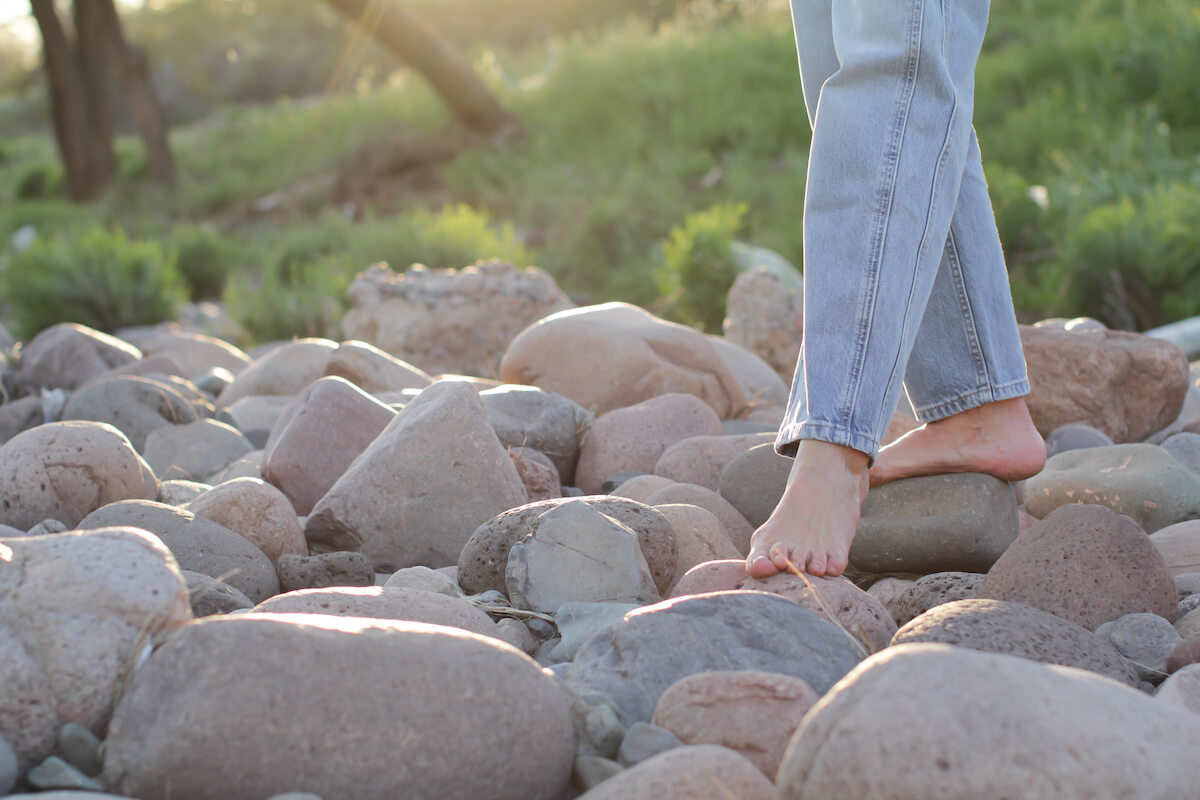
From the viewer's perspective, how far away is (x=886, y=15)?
1.74 m

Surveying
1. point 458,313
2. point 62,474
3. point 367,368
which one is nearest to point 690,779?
point 62,474

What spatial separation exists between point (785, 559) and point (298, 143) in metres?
13.7

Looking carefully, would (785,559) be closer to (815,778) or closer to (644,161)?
(815,778)

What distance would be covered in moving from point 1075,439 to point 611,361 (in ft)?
4.47

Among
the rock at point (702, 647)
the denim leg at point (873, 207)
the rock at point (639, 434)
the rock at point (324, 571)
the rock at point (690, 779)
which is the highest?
the denim leg at point (873, 207)

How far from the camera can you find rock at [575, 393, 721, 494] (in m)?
2.81

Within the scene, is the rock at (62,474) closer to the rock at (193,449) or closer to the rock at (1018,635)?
the rock at (193,449)

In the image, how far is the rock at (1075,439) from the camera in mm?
2922

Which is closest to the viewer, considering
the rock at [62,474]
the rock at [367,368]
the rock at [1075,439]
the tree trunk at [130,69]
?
the rock at [62,474]

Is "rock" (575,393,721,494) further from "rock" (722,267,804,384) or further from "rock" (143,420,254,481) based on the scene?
"rock" (722,267,804,384)

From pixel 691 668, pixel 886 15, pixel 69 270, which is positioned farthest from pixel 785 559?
pixel 69 270

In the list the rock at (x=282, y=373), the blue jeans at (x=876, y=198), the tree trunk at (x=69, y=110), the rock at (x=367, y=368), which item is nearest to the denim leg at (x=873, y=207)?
the blue jeans at (x=876, y=198)

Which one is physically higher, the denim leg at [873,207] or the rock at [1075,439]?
the denim leg at [873,207]

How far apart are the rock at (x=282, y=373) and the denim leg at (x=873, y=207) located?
249 centimetres
